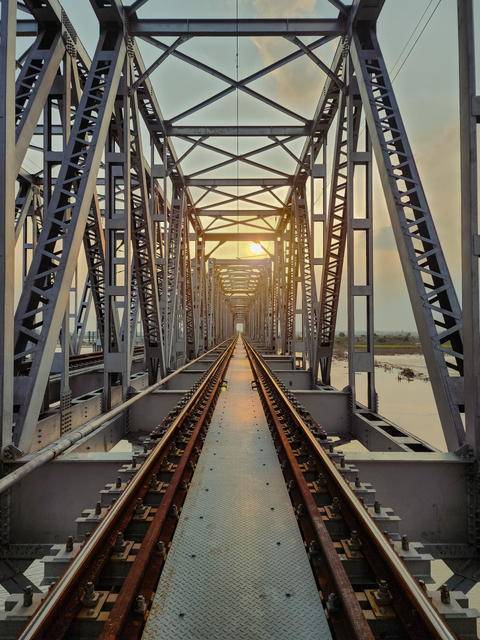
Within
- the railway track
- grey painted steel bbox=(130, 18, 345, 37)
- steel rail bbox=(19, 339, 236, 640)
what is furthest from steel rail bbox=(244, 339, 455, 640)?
grey painted steel bbox=(130, 18, 345, 37)

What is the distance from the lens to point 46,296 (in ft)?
19.0

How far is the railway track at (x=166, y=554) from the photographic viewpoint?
2176 mm

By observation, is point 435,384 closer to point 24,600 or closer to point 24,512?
point 24,600

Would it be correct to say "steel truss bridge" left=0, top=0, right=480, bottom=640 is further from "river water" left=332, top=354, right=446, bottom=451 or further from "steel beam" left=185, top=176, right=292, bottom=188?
"steel beam" left=185, top=176, right=292, bottom=188

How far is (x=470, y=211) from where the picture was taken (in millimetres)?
4668

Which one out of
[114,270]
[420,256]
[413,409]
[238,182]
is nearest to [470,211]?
[420,256]

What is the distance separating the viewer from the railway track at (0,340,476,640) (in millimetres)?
2176

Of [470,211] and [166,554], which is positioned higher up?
[470,211]

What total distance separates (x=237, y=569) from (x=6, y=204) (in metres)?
4.51

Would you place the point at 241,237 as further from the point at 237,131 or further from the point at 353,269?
the point at 353,269

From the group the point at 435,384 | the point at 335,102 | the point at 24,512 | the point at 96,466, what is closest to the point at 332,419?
the point at 435,384

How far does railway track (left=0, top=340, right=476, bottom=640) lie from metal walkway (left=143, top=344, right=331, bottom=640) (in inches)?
3.8

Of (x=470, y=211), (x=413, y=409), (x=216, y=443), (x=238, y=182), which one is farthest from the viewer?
(x=413, y=409)

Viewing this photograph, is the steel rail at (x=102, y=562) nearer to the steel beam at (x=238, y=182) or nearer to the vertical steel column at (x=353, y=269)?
the vertical steel column at (x=353, y=269)
